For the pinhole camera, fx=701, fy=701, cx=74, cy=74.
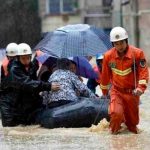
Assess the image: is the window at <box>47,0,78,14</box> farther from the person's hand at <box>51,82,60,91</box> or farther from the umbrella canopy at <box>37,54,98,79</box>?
the person's hand at <box>51,82,60,91</box>

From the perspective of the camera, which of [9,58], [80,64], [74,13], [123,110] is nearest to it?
[123,110]

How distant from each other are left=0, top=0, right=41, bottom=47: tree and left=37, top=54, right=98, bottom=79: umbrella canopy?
35035 millimetres

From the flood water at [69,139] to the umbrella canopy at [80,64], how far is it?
148 centimetres

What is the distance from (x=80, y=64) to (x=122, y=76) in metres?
3.04

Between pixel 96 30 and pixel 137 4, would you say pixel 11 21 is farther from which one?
pixel 96 30

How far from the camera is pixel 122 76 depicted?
9.52 meters

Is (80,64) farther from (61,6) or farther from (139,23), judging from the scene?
(61,6)

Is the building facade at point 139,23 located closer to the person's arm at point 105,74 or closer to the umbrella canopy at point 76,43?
the umbrella canopy at point 76,43

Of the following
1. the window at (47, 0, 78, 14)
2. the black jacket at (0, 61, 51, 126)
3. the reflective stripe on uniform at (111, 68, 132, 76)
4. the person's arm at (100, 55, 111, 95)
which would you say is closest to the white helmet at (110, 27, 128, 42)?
the person's arm at (100, 55, 111, 95)

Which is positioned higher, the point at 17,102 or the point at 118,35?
the point at 118,35

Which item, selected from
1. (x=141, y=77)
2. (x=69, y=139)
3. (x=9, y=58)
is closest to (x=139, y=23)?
(x=9, y=58)

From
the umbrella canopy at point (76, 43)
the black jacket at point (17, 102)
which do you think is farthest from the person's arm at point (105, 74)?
the black jacket at point (17, 102)

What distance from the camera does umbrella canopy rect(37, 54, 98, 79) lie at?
1178 centimetres

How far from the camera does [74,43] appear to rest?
1095 centimetres
